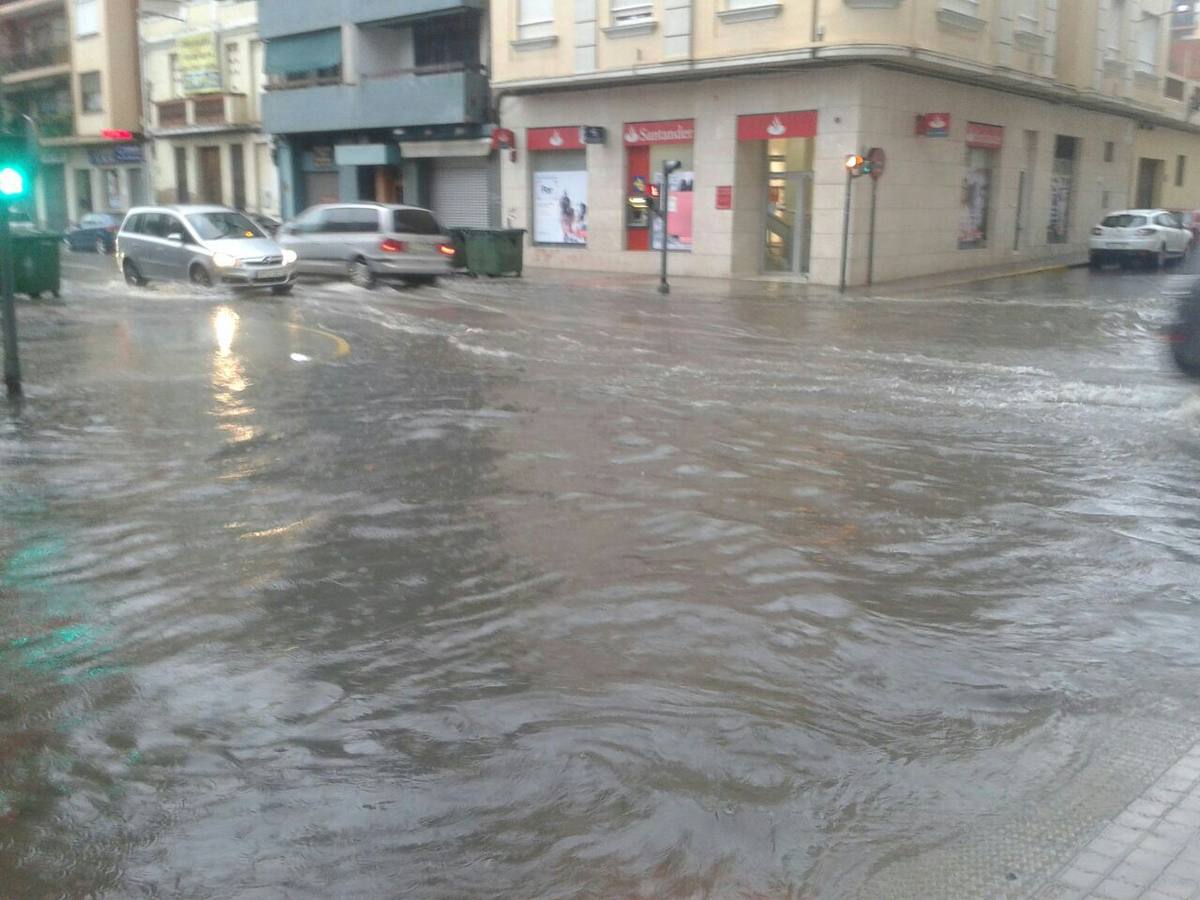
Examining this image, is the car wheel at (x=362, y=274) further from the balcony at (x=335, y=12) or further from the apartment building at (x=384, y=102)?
the balcony at (x=335, y=12)

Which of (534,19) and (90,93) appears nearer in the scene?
(534,19)

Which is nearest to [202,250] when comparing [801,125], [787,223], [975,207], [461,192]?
[801,125]

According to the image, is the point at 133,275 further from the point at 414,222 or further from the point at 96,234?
the point at 96,234

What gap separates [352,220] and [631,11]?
28.2 feet

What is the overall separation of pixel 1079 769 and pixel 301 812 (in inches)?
102

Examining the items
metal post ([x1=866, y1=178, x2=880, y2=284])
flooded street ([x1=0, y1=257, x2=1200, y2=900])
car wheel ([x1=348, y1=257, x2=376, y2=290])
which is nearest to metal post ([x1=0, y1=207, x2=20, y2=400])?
flooded street ([x1=0, y1=257, x2=1200, y2=900])

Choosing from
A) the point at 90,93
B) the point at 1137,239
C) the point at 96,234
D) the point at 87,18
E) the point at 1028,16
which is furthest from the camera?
the point at 90,93

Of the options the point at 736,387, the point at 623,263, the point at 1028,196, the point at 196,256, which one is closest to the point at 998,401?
the point at 736,387

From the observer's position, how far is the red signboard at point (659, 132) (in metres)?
27.7

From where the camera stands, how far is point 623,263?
29.5 m

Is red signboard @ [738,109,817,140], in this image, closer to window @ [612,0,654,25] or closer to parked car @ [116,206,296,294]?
window @ [612,0,654,25]

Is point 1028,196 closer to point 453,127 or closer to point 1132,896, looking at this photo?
point 453,127

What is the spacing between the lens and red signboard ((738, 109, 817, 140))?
998 inches

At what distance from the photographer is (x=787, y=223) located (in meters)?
27.0
